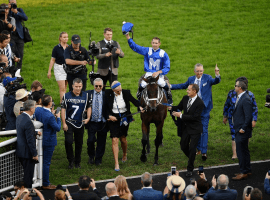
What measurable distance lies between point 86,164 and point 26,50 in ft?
32.7

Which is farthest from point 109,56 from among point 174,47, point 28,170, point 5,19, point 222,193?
point 174,47

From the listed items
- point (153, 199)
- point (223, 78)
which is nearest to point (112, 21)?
point (223, 78)

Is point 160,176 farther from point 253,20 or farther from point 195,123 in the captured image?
point 253,20

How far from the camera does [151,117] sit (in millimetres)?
10281

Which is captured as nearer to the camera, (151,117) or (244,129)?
(244,129)

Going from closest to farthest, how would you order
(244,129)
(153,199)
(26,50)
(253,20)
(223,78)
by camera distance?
(153,199) → (244,129) → (223,78) → (26,50) → (253,20)

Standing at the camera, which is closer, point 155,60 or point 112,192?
point 112,192

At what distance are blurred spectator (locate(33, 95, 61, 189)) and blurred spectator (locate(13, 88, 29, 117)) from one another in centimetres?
36

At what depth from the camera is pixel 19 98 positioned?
28.3 feet

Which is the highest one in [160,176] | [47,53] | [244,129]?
[47,53]

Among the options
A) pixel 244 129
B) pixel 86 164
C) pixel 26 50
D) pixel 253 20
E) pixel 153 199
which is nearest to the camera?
pixel 153 199

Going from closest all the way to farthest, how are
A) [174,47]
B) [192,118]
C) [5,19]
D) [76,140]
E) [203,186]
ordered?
[203,186]
[192,118]
[76,140]
[5,19]
[174,47]

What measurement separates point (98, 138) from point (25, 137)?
7.64 ft

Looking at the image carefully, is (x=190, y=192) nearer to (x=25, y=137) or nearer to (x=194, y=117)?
(x=194, y=117)
